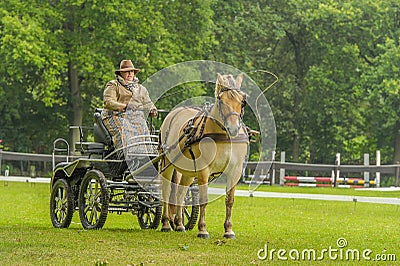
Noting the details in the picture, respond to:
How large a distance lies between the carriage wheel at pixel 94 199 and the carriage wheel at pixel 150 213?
68 centimetres

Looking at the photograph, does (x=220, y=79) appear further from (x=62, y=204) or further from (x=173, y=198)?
(x=62, y=204)

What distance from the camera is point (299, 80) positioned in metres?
44.8

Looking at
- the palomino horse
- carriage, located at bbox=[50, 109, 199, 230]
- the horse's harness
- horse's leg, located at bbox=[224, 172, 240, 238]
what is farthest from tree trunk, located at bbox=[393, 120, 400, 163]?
horse's leg, located at bbox=[224, 172, 240, 238]

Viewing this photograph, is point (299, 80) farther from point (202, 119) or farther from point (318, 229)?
point (202, 119)

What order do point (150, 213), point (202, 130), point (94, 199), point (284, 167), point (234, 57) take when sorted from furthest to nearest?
point (234, 57) → point (284, 167) → point (150, 213) → point (94, 199) → point (202, 130)

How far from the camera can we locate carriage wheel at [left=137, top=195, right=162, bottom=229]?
43.8 feet

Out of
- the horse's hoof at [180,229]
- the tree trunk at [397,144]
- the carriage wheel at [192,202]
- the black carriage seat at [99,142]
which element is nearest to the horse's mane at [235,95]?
the carriage wheel at [192,202]

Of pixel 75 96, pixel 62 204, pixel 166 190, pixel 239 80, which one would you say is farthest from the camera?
pixel 75 96

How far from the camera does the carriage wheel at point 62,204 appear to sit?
45.2 feet

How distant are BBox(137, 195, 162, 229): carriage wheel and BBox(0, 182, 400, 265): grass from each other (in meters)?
0.28

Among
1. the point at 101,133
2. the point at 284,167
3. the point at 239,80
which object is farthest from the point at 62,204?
the point at 284,167

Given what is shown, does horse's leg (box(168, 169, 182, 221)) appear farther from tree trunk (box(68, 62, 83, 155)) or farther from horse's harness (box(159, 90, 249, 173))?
tree trunk (box(68, 62, 83, 155))

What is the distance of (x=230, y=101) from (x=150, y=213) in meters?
3.62

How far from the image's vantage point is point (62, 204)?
1409cm
